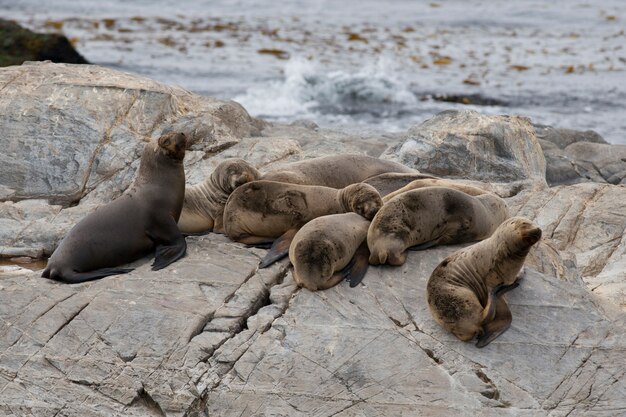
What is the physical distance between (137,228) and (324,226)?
1596 mm

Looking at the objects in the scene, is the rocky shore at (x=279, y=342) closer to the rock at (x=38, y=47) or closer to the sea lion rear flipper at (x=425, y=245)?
the sea lion rear flipper at (x=425, y=245)

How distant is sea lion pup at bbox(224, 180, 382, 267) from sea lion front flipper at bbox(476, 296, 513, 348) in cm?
146

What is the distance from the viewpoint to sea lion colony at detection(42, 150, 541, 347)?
23.0 feet

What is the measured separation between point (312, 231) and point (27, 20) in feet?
85.0

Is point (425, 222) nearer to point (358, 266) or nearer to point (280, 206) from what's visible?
point (358, 266)

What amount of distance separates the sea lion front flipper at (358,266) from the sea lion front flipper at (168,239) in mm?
1366

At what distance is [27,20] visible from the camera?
31125mm

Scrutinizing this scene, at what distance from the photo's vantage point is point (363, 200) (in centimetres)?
796

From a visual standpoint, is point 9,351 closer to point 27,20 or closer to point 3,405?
point 3,405

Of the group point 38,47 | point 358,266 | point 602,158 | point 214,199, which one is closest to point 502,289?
point 358,266

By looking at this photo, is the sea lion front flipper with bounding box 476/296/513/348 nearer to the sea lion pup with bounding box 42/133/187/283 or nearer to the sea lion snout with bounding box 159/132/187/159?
the sea lion pup with bounding box 42/133/187/283

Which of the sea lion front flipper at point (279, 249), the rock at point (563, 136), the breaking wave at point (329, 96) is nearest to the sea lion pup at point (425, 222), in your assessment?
the sea lion front flipper at point (279, 249)

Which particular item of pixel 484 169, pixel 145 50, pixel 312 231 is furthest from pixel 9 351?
pixel 145 50

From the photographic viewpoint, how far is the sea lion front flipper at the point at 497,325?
668 centimetres
